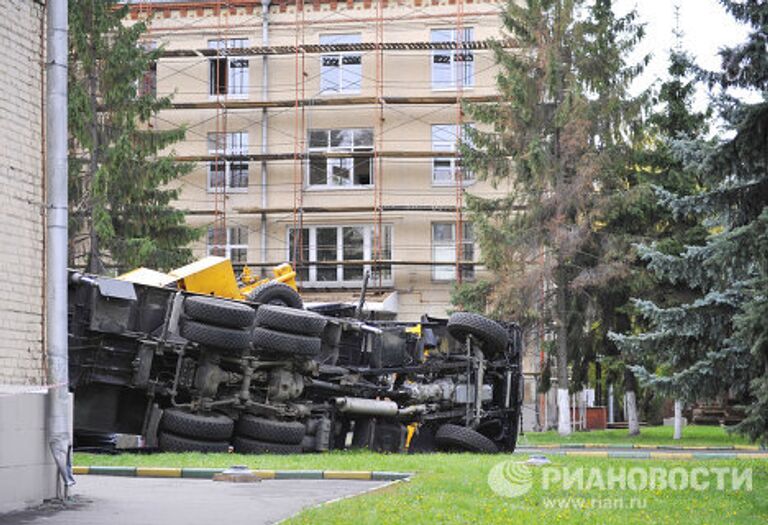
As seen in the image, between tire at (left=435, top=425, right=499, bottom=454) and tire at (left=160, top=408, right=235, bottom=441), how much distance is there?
4183mm

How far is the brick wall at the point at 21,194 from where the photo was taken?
1326 cm

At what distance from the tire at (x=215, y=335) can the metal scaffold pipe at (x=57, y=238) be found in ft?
21.4

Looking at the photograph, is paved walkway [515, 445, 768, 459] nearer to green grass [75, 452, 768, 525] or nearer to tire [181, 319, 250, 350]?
green grass [75, 452, 768, 525]

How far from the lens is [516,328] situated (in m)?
24.8

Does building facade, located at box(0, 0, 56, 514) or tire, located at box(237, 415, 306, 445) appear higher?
building facade, located at box(0, 0, 56, 514)

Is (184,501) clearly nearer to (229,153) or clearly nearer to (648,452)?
(648,452)

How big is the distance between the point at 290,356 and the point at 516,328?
4794mm

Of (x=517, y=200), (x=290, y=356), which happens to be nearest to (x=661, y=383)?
(x=290, y=356)

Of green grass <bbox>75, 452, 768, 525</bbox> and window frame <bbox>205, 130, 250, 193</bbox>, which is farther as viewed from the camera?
window frame <bbox>205, 130, 250, 193</bbox>

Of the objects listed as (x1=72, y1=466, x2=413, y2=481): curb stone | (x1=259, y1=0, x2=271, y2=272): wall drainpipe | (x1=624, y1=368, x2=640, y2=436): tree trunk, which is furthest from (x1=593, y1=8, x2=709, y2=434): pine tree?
(x1=72, y1=466, x2=413, y2=481): curb stone

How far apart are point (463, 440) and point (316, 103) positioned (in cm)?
2938

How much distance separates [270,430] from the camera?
21578 mm

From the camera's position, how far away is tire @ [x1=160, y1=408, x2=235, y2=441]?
2081 centimetres

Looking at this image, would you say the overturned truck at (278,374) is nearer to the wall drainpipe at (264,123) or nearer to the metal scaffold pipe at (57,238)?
the metal scaffold pipe at (57,238)
